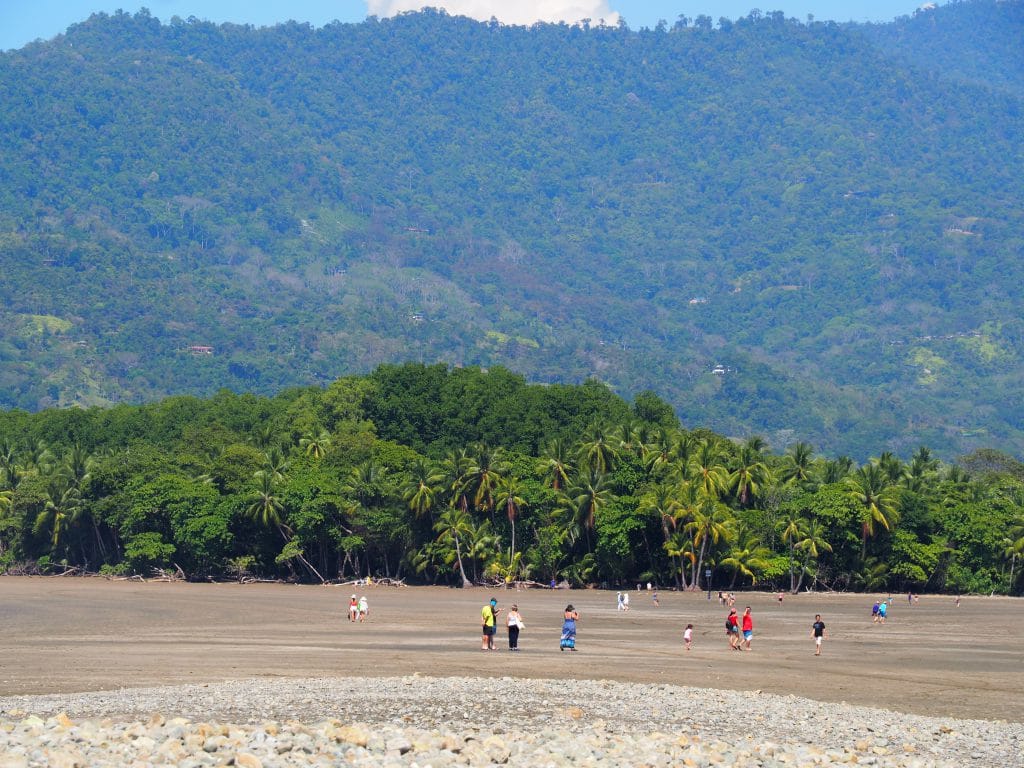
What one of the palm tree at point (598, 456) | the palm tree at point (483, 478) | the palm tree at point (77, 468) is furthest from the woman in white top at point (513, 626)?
the palm tree at point (77, 468)

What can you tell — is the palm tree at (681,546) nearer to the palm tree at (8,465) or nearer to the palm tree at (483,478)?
the palm tree at (483,478)

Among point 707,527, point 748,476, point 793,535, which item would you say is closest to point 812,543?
point 793,535

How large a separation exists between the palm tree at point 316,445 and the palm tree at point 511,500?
927 inches

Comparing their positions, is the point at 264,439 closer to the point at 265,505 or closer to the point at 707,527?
the point at 265,505

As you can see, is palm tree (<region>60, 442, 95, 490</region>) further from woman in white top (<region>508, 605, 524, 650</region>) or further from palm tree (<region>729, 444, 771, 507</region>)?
woman in white top (<region>508, 605, 524, 650</region>)

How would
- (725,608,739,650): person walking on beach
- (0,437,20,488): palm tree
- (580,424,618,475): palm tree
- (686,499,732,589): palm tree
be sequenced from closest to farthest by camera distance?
(725,608,739,650): person walking on beach, (686,499,732,589): palm tree, (580,424,618,475): palm tree, (0,437,20,488): palm tree

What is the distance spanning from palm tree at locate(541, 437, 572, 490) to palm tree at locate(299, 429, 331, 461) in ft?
73.5

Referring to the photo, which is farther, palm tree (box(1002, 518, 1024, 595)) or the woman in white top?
palm tree (box(1002, 518, 1024, 595))

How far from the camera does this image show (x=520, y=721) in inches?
1174

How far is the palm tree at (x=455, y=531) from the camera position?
3745 inches

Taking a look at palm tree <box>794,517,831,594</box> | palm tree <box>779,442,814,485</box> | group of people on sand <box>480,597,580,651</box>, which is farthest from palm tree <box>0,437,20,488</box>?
group of people on sand <box>480,597,580,651</box>

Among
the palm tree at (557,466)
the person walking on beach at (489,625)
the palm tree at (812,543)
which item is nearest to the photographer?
the person walking on beach at (489,625)

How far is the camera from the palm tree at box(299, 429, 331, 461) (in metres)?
119

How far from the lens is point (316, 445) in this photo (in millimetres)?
119375
